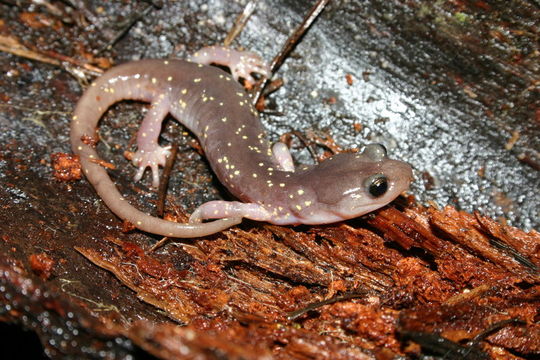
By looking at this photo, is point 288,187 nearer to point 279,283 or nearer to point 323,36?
point 279,283

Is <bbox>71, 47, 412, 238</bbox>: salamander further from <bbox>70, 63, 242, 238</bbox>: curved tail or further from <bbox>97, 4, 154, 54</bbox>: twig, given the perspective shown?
<bbox>97, 4, 154, 54</bbox>: twig

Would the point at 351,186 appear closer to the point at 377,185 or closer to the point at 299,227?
the point at 377,185

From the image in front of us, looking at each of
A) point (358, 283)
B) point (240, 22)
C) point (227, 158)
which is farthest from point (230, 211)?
point (240, 22)

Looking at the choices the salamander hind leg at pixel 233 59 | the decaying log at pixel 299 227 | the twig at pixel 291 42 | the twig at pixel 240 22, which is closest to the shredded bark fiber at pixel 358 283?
the decaying log at pixel 299 227

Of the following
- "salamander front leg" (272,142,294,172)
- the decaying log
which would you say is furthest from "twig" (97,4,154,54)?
"salamander front leg" (272,142,294,172)

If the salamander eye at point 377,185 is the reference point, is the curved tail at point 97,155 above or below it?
below

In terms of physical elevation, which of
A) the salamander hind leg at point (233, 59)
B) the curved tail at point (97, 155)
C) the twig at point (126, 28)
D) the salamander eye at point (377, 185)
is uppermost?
the salamander eye at point (377, 185)

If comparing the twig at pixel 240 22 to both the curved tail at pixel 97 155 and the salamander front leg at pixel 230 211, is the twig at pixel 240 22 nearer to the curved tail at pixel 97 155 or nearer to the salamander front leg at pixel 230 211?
the curved tail at pixel 97 155
